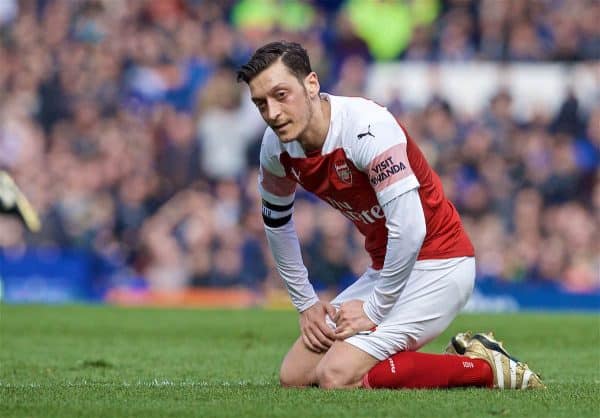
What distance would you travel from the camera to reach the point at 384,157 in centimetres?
700

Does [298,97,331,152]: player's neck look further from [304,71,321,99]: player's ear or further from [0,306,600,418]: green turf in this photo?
[0,306,600,418]: green turf

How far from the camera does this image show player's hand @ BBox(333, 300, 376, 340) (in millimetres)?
7346

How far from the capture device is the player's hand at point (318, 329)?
7608mm

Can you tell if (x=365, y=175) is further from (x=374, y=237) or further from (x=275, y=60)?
(x=275, y=60)

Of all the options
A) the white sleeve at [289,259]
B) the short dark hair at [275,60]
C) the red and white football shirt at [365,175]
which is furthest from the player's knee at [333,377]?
the short dark hair at [275,60]

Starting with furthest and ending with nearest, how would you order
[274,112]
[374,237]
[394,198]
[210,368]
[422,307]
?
[210,368] → [374,237] → [422,307] → [274,112] → [394,198]

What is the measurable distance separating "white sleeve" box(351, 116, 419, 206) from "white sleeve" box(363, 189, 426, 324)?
0.20 ft

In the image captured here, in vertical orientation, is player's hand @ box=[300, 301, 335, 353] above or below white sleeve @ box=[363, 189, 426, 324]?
below

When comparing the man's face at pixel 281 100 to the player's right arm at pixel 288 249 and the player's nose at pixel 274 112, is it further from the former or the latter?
the player's right arm at pixel 288 249

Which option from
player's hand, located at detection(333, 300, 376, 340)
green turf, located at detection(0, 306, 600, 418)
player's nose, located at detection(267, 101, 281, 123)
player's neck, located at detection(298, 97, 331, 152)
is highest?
player's nose, located at detection(267, 101, 281, 123)

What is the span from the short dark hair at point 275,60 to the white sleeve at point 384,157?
1.55ft

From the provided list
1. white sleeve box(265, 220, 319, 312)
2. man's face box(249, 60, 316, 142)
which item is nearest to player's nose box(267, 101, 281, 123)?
man's face box(249, 60, 316, 142)

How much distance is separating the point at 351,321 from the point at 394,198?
2.76 ft

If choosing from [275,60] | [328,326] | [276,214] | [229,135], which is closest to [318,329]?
[328,326]
